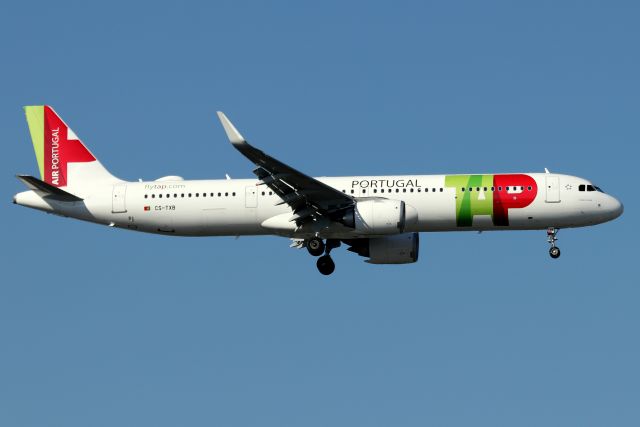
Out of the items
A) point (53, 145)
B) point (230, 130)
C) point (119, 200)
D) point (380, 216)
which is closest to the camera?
point (230, 130)

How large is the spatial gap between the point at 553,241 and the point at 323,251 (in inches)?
410

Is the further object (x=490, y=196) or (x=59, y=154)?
(x=59, y=154)

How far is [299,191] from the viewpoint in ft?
196

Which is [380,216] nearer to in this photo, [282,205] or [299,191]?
[299,191]

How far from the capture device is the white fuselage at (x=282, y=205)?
60812mm

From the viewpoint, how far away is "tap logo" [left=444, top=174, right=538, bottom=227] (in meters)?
60.5

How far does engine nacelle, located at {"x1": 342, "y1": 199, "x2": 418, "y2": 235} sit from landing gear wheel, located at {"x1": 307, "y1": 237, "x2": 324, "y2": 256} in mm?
2255

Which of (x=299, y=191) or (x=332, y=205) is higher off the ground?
(x=299, y=191)

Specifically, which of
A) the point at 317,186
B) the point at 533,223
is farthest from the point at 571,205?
the point at 317,186

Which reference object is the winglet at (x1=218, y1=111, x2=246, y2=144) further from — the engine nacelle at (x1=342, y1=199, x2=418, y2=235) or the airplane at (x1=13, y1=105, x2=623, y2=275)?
the engine nacelle at (x1=342, y1=199, x2=418, y2=235)

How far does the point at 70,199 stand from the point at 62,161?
2.98 meters

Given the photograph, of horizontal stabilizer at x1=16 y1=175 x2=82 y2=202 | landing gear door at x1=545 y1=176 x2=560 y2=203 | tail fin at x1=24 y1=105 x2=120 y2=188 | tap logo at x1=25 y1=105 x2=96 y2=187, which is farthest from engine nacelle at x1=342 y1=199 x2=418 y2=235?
tap logo at x1=25 y1=105 x2=96 y2=187

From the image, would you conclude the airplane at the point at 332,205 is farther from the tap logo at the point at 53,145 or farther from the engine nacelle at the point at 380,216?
the tap logo at the point at 53,145

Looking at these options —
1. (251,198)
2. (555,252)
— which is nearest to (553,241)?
(555,252)
